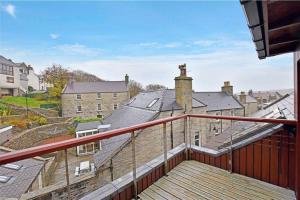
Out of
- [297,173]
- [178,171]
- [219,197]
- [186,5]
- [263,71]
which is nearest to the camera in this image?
[297,173]

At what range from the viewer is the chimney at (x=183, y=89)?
10.8 m

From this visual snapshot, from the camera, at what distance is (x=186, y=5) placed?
11.1m

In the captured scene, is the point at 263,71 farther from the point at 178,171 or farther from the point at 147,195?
the point at 147,195

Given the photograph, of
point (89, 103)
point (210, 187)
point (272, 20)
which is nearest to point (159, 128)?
point (210, 187)

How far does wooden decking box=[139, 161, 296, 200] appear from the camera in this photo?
2.55 metres

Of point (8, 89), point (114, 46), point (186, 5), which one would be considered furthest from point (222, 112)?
point (8, 89)

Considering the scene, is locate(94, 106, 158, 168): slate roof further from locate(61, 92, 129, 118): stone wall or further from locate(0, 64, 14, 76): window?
locate(0, 64, 14, 76): window

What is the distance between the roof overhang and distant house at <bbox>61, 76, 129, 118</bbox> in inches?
1115

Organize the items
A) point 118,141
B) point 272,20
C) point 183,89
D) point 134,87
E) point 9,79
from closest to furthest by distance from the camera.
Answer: point 272,20, point 118,141, point 183,89, point 9,79, point 134,87

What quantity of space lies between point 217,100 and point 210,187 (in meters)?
16.9

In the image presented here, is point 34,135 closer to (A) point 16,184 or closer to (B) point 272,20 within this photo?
(A) point 16,184

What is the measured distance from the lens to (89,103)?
29.0m

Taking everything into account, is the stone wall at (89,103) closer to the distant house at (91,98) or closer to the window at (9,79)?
the distant house at (91,98)

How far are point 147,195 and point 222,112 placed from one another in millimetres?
16307
